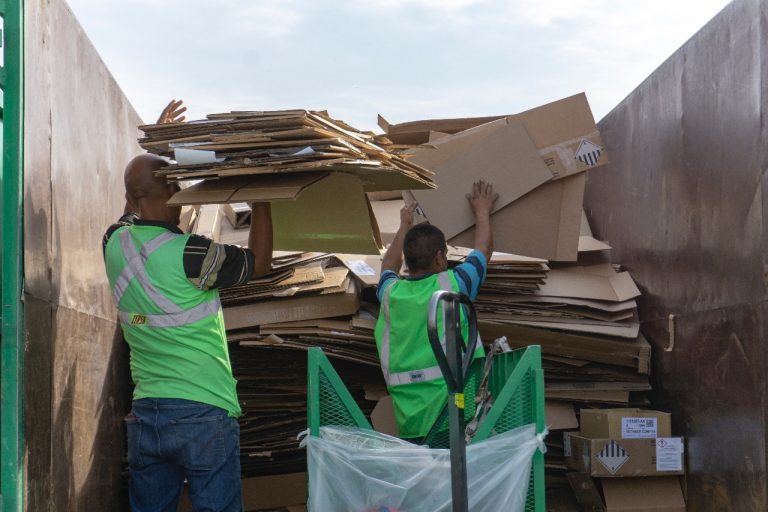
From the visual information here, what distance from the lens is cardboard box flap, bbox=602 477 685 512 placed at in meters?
4.84

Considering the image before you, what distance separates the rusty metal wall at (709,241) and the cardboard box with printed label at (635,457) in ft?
0.27

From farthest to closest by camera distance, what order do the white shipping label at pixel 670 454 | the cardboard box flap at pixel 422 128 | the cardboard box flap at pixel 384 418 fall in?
the cardboard box flap at pixel 422 128 < the cardboard box flap at pixel 384 418 < the white shipping label at pixel 670 454

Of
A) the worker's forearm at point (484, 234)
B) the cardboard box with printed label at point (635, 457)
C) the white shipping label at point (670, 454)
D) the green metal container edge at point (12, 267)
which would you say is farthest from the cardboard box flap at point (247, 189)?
the white shipping label at point (670, 454)

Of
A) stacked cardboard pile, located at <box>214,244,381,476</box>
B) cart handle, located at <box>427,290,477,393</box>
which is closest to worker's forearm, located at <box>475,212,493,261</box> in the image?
stacked cardboard pile, located at <box>214,244,381,476</box>

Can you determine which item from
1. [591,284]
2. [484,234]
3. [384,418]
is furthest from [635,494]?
[484,234]

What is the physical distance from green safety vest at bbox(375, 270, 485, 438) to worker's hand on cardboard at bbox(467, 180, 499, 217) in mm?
738

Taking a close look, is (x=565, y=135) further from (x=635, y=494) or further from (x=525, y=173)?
(x=635, y=494)

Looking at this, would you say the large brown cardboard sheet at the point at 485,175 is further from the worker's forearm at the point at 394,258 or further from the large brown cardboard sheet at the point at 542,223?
the worker's forearm at the point at 394,258

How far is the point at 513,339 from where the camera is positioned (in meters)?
5.36

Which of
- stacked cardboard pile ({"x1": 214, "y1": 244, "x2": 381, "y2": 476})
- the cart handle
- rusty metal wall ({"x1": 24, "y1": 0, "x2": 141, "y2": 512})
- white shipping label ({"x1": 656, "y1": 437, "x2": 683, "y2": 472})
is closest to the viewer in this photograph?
the cart handle

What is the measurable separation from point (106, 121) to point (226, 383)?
1641 mm

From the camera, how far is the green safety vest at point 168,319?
3.50 metres

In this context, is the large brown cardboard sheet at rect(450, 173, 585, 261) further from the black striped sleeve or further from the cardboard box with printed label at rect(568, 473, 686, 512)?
the black striped sleeve

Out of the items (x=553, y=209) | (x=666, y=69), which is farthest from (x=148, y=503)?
(x=666, y=69)
